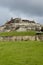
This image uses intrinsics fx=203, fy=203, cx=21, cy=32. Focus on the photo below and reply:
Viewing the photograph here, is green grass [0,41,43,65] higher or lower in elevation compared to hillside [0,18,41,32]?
higher

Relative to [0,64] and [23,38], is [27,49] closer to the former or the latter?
[0,64]

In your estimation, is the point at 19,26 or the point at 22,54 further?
the point at 19,26

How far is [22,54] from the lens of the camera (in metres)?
18.0

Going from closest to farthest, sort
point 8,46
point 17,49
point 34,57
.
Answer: point 34,57
point 17,49
point 8,46

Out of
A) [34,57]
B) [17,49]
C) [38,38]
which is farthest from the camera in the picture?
[38,38]

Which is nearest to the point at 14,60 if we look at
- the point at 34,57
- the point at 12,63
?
the point at 12,63

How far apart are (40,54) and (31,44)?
399 cm

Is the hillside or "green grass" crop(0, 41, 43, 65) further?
the hillside

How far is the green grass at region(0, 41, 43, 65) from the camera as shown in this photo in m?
16.1

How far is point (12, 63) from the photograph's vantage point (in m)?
15.9

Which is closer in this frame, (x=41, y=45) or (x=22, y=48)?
(x=22, y=48)

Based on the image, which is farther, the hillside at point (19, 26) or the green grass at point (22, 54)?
the hillside at point (19, 26)

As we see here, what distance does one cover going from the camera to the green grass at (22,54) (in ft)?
52.7

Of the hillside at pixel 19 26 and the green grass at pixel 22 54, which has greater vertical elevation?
the green grass at pixel 22 54
